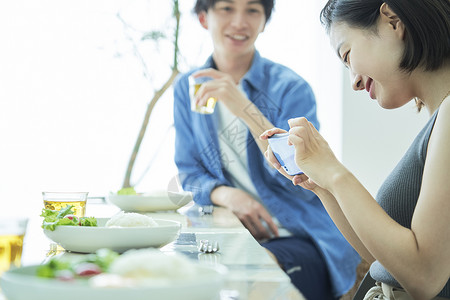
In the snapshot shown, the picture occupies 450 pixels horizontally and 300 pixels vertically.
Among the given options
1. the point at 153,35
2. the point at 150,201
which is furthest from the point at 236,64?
the point at 150,201

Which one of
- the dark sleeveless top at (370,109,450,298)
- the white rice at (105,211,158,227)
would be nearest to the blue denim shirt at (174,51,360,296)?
the dark sleeveless top at (370,109,450,298)

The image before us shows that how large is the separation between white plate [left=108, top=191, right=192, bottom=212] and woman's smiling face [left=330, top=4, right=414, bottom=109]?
2.65 ft

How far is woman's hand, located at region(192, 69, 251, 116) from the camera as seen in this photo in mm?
2166

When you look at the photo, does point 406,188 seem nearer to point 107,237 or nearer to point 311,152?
point 311,152

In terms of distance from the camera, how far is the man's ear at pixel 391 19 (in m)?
1.21

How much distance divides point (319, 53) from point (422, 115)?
0.73 metres

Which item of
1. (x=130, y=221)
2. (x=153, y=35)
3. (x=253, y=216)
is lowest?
(x=253, y=216)

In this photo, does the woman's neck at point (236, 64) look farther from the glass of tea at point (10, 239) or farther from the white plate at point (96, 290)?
the white plate at point (96, 290)

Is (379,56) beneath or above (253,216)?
above

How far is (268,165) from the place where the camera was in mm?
2352

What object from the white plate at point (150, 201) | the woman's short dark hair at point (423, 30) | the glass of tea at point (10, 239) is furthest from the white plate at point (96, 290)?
the white plate at point (150, 201)

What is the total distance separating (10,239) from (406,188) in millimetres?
800

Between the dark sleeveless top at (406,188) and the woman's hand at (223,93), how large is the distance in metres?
1.04

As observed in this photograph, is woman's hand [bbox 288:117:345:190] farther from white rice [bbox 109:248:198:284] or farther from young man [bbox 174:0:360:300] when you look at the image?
young man [bbox 174:0:360:300]
